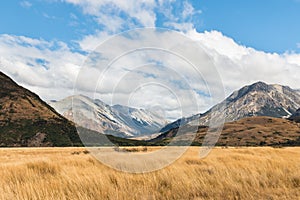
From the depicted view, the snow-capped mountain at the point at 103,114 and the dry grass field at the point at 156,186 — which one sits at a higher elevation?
the snow-capped mountain at the point at 103,114

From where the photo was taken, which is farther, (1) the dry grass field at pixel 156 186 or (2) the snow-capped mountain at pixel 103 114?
(2) the snow-capped mountain at pixel 103 114

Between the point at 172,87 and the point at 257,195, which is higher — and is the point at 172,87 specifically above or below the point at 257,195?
above

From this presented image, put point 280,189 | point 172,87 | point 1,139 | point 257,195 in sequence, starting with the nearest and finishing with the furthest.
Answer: point 257,195 → point 280,189 → point 172,87 → point 1,139

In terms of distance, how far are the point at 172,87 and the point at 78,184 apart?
6955 mm

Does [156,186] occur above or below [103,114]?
below

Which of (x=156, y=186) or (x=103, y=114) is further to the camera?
(x=103, y=114)

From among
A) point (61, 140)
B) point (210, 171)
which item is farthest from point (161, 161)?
point (61, 140)

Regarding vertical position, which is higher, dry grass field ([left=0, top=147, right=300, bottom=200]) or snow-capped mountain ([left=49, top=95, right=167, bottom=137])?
snow-capped mountain ([left=49, top=95, right=167, bottom=137])

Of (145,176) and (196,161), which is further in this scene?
(196,161)

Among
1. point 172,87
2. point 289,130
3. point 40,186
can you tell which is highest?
point 289,130

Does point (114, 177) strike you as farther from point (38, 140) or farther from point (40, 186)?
point (38, 140)

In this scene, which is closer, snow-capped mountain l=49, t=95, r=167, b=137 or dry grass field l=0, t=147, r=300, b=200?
dry grass field l=0, t=147, r=300, b=200

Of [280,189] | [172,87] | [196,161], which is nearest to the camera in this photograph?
[280,189]

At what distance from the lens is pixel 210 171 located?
11570mm
